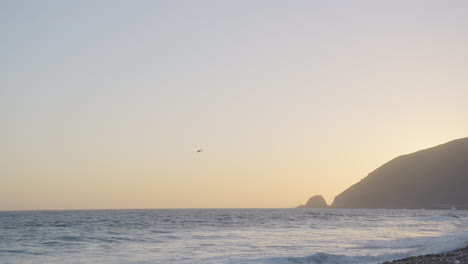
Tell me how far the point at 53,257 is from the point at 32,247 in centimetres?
879

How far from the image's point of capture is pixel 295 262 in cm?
3073

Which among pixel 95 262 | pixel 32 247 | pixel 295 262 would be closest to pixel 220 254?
pixel 295 262

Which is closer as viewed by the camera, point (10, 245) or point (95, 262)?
point (95, 262)

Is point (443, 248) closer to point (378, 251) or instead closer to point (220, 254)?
point (378, 251)

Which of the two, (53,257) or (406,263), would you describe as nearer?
(406,263)

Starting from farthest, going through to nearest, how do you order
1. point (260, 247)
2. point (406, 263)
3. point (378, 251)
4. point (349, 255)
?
point (260, 247) < point (378, 251) < point (349, 255) < point (406, 263)

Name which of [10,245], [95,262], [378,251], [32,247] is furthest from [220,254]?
[10,245]

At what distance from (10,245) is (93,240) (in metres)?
7.49

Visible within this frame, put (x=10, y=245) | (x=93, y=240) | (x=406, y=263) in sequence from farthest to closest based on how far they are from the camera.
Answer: (x=93, y=240) → (x=10, y=245) → (x=406, y=263)

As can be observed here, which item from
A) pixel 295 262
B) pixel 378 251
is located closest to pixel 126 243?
pixel 295 262

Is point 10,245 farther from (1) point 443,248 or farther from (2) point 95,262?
(1) point 443,248

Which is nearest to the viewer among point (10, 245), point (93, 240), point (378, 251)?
point (378, 251)

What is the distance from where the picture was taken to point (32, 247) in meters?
41.8

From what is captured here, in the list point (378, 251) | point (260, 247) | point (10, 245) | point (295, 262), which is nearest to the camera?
point (295, 262)
